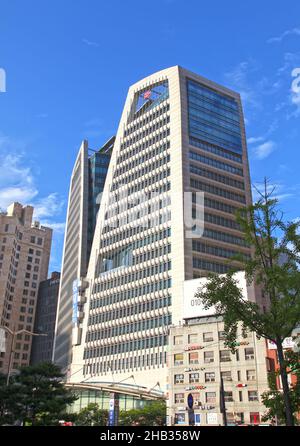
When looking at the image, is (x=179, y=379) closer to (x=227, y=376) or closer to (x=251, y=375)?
(x=227, y=376)

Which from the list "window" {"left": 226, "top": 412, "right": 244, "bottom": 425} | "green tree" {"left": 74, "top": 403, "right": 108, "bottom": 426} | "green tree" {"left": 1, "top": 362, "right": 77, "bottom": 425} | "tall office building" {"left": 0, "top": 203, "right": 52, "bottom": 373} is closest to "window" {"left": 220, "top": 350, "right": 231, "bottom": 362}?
"window" {"left": 226, "top": 412, "right": 244, "bottom": 425}

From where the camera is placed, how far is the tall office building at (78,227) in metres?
150

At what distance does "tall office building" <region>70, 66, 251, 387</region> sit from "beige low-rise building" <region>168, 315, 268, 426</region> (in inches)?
742

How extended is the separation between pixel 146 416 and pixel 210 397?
1131 centimetres

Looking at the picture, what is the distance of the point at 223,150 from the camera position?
5182 inches

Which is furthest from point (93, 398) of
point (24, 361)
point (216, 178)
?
point (24, 361)

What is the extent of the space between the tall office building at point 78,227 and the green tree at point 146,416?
212ft

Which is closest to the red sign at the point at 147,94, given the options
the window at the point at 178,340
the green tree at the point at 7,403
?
the window at the point at 178,340

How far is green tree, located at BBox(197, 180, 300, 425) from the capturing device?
29.5 meters

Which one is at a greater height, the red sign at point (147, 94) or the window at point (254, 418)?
the red sign at point (147, 94)

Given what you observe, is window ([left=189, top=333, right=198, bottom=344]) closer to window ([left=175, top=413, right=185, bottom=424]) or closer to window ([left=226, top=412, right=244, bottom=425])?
window ([left=175, top=413, right=185, bottom=424])

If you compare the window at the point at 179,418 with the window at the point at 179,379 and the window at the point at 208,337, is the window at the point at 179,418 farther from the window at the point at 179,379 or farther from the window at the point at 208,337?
the window at the point at 208,337

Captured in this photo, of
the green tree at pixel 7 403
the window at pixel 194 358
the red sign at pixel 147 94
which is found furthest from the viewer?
the red sign at pixel 147 94

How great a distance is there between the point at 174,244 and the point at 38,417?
216ft
